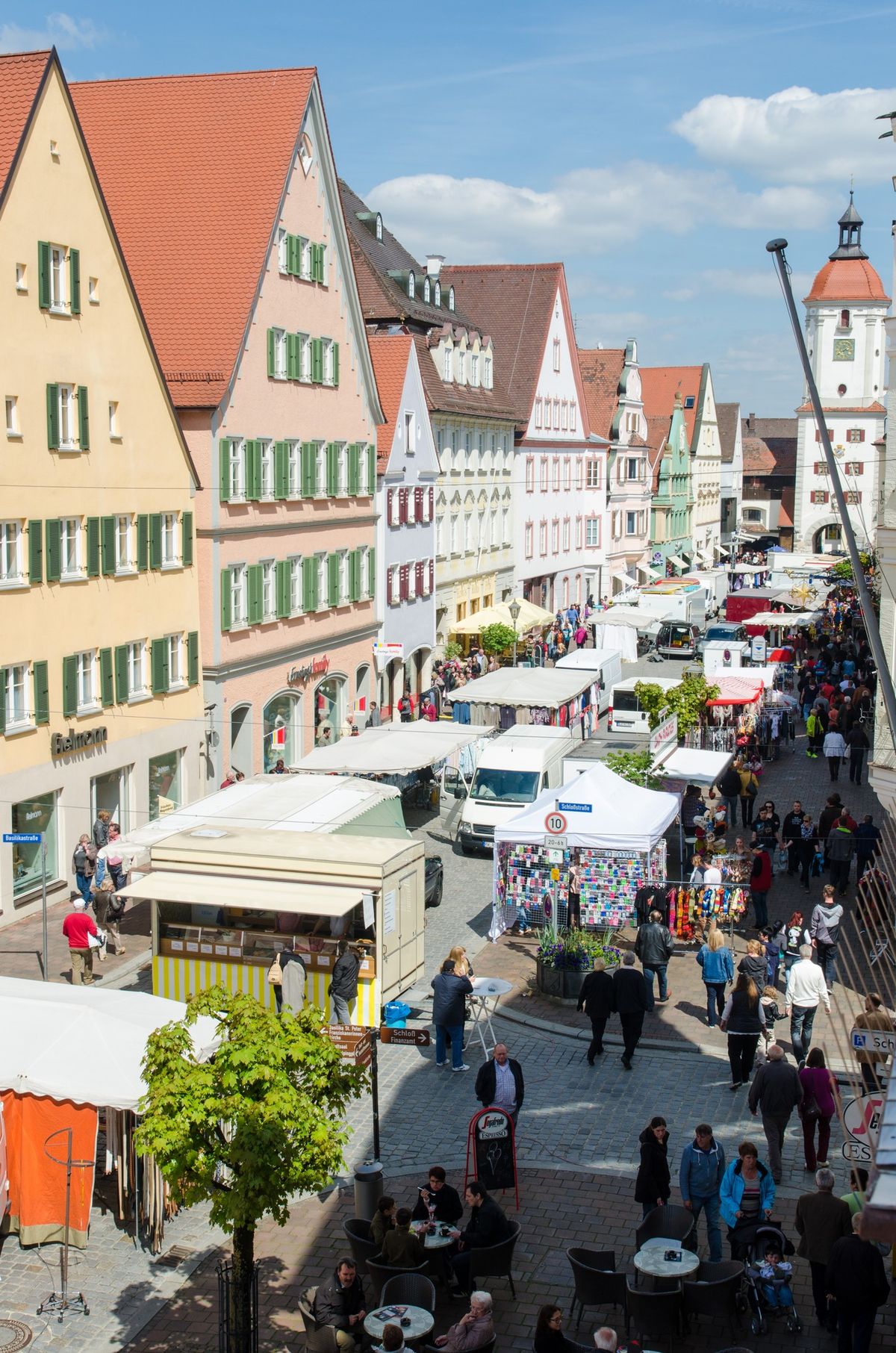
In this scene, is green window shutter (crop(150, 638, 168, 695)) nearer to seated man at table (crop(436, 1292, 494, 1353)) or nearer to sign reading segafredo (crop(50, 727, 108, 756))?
sign reading segafredo (crop(50, 727, 108, 756))

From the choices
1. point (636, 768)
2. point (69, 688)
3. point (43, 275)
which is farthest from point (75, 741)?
point (636, 768)

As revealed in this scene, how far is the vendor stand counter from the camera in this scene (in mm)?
18016

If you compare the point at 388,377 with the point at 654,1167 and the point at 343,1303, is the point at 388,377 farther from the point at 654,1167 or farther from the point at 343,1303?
the point at 343,1303

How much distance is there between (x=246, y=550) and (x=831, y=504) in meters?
73.5

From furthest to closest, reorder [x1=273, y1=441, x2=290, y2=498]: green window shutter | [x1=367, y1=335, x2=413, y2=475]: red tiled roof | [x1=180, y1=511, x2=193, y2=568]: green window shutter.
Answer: [x1=367, y1=335, x2=413, y2=475]: red tiled roof < [x1=273, y1=441, x2=290, y2=498]: green window shutter < [x1=180, y1=511, x2=193, y2=568]: green window shutter

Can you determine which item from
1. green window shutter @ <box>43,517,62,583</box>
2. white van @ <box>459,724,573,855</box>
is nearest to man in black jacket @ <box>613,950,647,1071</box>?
white van @ <box>459,724,573,855</box>

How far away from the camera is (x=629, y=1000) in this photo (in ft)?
53.7

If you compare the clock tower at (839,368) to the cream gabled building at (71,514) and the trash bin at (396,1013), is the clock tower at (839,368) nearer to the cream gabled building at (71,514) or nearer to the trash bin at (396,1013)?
the cream gabled building at (71,514)

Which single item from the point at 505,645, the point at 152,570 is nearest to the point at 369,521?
the point at 505,645

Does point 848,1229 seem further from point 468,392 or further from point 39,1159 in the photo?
point 468,392

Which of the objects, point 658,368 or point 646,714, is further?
point 658,368

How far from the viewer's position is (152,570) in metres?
28.0

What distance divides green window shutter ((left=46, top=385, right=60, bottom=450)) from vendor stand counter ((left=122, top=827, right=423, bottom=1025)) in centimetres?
826

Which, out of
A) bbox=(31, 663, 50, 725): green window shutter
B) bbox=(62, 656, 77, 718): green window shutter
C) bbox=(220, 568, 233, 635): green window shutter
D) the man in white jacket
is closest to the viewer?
the man in white jacket
